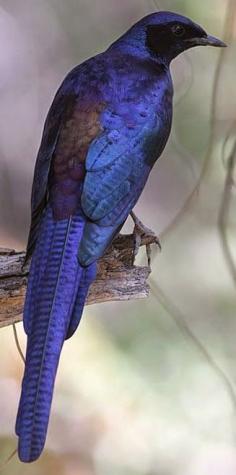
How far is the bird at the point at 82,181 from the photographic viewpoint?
2.80 feet

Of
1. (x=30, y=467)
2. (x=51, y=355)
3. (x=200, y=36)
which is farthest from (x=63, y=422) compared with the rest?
(x=200, y=36)

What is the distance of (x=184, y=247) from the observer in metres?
1.51

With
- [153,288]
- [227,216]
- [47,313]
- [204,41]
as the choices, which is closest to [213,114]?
[227,216]

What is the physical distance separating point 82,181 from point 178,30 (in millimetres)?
270

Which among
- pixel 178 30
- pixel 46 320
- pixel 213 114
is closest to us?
pixel 46 320

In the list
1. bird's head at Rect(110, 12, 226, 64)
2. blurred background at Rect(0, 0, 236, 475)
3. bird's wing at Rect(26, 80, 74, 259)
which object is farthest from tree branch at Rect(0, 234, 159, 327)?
blurred background at Rect(0, 0, 236, 475)

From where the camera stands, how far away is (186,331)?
4.91ft

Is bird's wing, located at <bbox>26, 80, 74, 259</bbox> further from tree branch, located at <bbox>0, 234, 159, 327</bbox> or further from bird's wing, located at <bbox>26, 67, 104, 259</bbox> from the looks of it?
tree branch, located at <bbox>0, 234, 159, 327</bbox>

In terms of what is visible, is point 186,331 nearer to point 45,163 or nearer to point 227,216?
point 227,216

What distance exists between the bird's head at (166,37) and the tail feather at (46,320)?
29 cm

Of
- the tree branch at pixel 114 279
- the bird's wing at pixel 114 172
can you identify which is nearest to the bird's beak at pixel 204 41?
the bird's wing at pixel 114 172

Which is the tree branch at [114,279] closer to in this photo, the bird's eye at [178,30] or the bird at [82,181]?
the bird at [82,181]

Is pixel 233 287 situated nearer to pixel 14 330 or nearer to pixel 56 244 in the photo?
pixel 14 330

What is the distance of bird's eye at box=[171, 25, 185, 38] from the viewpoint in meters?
1.03
